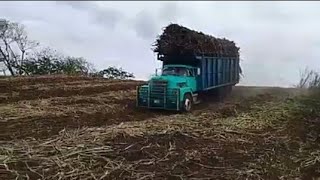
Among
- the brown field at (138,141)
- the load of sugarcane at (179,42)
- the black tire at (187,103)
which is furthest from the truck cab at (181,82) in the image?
the brown field at (138,141)

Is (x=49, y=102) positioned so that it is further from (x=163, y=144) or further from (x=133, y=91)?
(x=163, y=144)

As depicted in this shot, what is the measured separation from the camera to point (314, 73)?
1102 inches

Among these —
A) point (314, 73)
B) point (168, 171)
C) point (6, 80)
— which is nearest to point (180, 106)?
point (168, 171)

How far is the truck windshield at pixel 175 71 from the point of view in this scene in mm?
17383

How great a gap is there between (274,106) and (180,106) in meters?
4.22

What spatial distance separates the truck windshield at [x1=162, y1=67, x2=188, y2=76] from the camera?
57.0 ft

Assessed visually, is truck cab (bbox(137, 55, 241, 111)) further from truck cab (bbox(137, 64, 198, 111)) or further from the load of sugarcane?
the load of sugarcane

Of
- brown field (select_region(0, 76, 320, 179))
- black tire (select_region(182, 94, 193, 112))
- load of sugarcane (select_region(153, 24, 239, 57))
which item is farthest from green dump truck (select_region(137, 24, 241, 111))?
brown field (select_region(0, 76, 320, 179))

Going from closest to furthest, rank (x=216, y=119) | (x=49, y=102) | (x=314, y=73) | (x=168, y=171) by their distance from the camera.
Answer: (x=168, y=171) < (x=216, y=119) < (x=49, y=102) < (x=314, y=73)

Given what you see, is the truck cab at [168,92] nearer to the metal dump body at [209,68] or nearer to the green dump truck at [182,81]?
the green dump truck at [182,81]

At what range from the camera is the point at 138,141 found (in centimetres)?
1146

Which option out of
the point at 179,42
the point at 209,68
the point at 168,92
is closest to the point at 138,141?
the point at 168,92

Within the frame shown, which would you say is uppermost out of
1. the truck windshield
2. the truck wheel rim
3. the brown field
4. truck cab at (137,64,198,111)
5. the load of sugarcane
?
the load of sugarcane

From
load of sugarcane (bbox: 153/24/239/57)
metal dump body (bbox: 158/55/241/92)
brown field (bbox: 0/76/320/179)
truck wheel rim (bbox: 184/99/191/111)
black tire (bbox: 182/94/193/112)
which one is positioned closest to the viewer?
brown field (bbox: 0/76/320/179)
